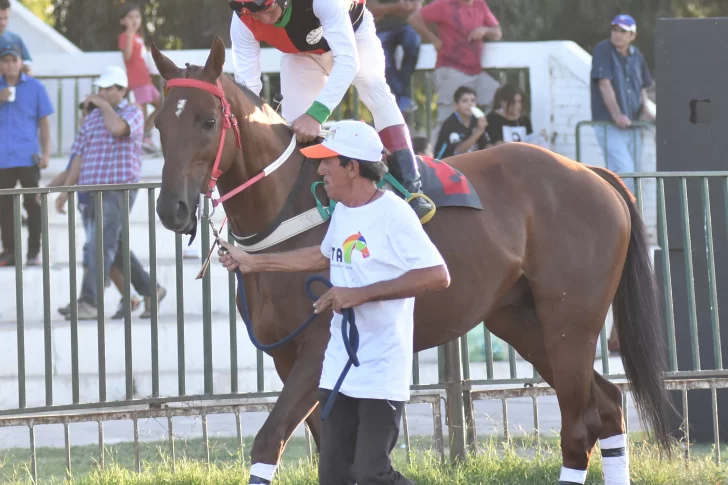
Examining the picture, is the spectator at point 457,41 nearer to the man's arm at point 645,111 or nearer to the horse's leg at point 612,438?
the man's arm at point 645,111

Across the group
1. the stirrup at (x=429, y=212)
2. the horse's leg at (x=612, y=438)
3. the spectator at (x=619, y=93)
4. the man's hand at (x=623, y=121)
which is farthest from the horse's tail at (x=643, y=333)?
the man's hand at (x=623, y=121)

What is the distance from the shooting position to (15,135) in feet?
35.1

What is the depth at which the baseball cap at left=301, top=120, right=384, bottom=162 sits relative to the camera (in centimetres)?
439

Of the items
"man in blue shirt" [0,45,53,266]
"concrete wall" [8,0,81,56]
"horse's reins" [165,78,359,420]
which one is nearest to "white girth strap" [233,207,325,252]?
"horse's reins" [165,78,359,420]

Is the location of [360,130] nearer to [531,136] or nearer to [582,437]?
[582,437]

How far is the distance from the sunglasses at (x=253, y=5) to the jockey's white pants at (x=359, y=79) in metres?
0.46

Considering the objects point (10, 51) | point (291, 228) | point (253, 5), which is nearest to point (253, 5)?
point (253, 5)

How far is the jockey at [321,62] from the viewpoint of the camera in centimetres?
529

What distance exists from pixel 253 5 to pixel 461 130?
20.5 feet

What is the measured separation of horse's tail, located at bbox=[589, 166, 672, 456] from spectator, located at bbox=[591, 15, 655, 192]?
216 inches

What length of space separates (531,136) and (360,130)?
7884 millimetres

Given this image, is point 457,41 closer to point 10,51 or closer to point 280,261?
point 10,51

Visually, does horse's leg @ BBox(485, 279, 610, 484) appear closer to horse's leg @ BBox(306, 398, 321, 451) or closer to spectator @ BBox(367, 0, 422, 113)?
horse's leg @ BBox(306, 398, 321, 451)

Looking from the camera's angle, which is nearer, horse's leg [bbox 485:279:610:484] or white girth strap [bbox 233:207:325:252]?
white girth strap [bbox 233:207:325:252]
